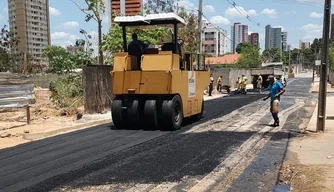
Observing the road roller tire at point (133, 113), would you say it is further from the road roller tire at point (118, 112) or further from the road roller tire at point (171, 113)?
the road roller tire at point (171, 113)

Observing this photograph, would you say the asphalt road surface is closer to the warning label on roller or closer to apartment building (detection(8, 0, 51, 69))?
the warning label on roller

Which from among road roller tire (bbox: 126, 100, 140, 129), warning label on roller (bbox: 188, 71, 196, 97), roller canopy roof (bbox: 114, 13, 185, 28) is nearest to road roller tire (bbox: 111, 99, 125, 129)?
road roller tire (bbox: 126, 100, 140, 129)

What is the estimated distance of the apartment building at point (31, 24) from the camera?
49.7 meters

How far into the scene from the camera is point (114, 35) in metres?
20.5

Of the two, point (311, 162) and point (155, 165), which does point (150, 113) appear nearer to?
point (155, 165)

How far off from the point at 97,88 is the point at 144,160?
8344 millimetres

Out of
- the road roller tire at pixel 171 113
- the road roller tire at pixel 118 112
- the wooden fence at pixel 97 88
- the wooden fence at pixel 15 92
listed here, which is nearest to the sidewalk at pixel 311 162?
the road roller tire at pixel 171 113

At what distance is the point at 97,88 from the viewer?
50.1 ft

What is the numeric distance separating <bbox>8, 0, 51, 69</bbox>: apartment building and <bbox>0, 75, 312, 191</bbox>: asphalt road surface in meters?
39.1

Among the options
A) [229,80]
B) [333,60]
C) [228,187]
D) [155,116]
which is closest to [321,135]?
[155,116]

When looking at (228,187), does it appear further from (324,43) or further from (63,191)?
(324,43)

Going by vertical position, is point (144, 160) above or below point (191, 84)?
below

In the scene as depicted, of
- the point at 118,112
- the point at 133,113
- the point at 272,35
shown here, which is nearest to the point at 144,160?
the point at 133,113

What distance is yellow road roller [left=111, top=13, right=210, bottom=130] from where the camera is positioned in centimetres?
1088
